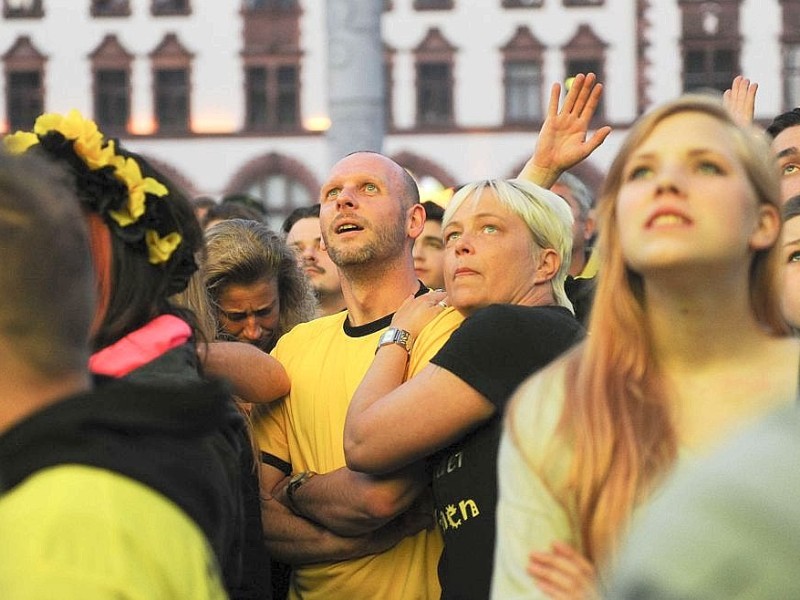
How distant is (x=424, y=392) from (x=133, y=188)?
2.98 ft

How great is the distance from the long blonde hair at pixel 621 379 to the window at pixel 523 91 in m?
39.1

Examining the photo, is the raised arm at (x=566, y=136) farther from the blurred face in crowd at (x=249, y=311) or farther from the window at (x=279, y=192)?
the window at (x=279, y=192)

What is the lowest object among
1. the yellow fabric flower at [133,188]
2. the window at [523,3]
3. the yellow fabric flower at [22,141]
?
the yellow fabric flower at [133,188]

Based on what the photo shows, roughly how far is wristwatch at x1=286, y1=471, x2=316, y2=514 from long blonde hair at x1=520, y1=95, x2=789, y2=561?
1.69 metres

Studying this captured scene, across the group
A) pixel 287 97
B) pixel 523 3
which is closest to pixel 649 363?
pixel 287 97

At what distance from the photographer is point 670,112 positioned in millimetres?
2869

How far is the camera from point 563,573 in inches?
107

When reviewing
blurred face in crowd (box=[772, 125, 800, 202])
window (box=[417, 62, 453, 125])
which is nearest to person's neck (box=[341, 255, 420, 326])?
blurred face in crowd (box=[772, 125, 800, 202])

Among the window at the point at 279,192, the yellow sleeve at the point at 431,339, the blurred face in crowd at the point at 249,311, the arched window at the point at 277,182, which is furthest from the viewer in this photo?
the arched window at the point at 277,182

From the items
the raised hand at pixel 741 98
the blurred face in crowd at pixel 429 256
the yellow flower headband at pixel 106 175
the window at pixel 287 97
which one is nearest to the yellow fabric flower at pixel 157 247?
the yellow flower headband at pixel 106 175

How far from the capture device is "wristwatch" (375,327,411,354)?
14.1 ft

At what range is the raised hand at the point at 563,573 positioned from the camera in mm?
2697

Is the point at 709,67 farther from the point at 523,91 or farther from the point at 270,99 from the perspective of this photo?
the point at 270,99

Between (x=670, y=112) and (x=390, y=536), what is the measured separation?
1816 millimetres
